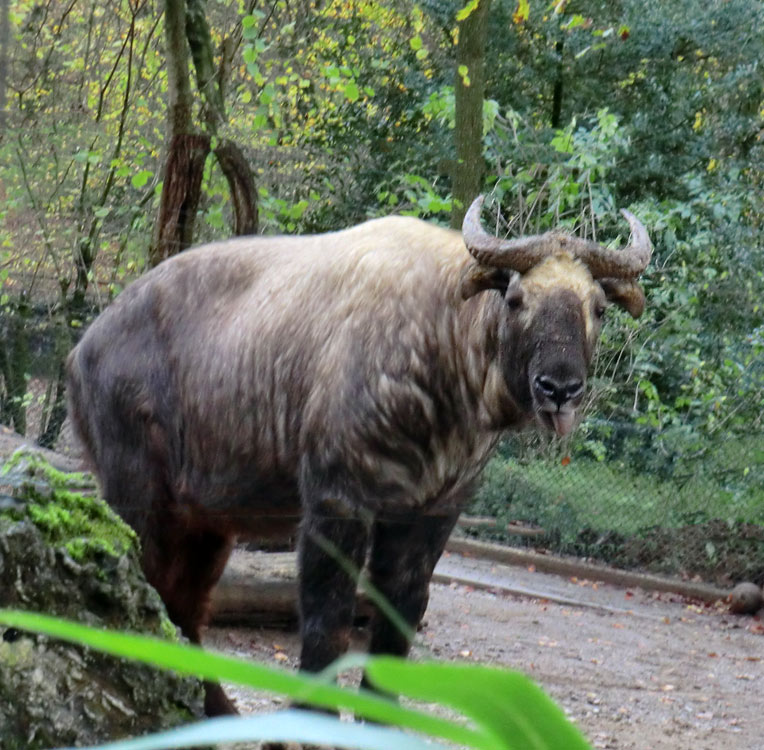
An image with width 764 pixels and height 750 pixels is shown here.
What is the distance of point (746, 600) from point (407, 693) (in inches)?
368

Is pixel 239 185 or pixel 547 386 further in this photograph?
pixel 239 185

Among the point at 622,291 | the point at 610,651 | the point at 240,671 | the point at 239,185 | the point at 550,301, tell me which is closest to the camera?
the point at 240,671

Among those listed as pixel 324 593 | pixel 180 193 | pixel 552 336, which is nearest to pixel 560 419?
pixel 552 336

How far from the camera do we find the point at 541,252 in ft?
13.9

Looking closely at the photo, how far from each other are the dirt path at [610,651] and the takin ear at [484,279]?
1.66 metres

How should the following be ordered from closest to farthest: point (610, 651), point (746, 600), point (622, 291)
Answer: point (622, 291) → point (610, 651) → point (746, 600)

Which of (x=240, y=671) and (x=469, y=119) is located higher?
(x=469, y=119)

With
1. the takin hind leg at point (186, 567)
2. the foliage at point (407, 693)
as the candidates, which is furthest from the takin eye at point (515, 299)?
the foliage at point (407, 693)

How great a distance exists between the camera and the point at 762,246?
441 inches

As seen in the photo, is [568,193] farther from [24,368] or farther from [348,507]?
[348,507]

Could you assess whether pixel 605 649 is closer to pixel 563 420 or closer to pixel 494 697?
pixel 563 420

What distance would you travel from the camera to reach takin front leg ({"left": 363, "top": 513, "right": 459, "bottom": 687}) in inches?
178

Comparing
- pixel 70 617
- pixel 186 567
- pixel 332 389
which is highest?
pixel 332 389

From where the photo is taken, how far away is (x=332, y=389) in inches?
175
